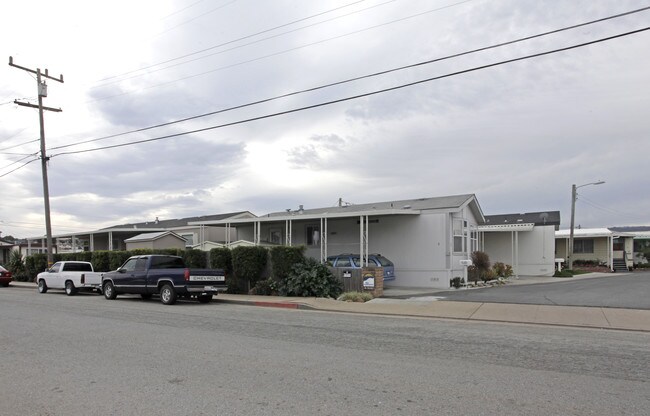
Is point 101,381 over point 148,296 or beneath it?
over

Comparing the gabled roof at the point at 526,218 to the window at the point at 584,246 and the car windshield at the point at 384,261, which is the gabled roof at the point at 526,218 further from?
the car windshield at the point at 384,261

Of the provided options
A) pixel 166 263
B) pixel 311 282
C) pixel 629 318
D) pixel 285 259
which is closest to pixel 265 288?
pixel 285 259

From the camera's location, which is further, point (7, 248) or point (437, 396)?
point (7, 248)

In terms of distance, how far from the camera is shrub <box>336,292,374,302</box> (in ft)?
55.9

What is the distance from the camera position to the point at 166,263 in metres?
18.4

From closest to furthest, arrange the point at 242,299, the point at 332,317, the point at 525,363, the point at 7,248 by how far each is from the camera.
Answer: the point at 525,363
the point at 332,317
the point at 242,299
the point at 7,248

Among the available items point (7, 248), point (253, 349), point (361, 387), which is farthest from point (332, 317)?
point (7, 248)

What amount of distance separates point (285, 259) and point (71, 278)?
10.4 meters

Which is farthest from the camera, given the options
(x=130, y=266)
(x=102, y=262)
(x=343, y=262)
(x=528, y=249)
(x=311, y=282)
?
(x=528, y=249)

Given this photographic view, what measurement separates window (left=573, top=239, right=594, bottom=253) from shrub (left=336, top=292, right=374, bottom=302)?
109 ft

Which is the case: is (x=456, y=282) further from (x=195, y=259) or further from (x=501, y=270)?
(x=195, y=259)

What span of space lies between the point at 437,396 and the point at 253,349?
150 inches

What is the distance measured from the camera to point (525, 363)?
295 inches

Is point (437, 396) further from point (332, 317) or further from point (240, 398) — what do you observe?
point (332, 317)
